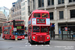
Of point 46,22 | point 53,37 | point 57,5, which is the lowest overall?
point 53,37

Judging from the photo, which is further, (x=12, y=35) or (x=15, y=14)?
(x=15, y=14)

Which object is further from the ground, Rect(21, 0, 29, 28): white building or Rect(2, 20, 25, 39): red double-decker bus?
Rect(21, 0, 29, 28): white building

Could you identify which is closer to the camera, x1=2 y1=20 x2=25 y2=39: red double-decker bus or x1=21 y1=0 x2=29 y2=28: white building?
x1=2 y1=20 x2=25 y2=39: red double-decker bus

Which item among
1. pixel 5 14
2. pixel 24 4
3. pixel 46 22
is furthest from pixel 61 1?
pixel 5 14

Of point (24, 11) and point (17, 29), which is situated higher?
point (24, 11)

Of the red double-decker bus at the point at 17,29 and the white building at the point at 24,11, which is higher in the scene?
the white building at the point at 24,11

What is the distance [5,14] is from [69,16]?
97.1 m

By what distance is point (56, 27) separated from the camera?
131 feet

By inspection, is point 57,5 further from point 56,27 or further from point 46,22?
point 46,22

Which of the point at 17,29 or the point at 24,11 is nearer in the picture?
the point at 17,29

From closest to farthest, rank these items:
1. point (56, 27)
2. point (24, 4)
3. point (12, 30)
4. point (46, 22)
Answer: point (46, 22)
point (12, 30)
point (56, 27)
point (24, 4)

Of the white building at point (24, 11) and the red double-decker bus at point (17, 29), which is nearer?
the red double-decker bus at point (17, 29)

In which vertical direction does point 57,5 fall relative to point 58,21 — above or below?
above

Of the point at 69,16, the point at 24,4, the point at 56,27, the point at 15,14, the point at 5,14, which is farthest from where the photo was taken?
the point at 5,14
